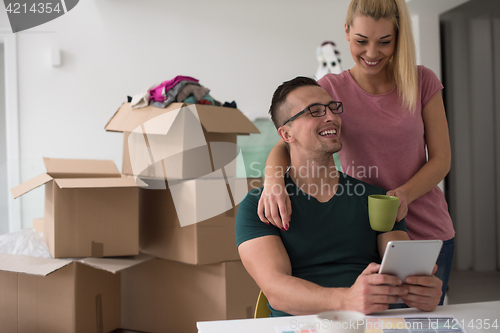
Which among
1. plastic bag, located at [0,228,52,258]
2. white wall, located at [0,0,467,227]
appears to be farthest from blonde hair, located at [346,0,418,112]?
white wall, located at [0,0,467,227]

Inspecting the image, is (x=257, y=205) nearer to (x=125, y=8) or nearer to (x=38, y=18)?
(x=125, y=8)

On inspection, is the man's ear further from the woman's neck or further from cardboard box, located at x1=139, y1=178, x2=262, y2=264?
cardboard box, located at x1=139, y1=178, x2=262, y2=264

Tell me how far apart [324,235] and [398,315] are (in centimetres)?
34

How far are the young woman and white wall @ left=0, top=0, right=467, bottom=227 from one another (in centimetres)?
222

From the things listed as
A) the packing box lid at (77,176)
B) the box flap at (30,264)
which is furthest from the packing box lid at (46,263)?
the packing box lid at (77,176)

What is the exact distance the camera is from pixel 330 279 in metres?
1.18

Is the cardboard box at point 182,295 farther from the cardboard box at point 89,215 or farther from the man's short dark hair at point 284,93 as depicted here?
the man's short dark hair at point 284,93

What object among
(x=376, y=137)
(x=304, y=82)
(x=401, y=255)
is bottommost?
(x=401, y=255)

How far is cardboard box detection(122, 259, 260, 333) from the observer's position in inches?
81.1

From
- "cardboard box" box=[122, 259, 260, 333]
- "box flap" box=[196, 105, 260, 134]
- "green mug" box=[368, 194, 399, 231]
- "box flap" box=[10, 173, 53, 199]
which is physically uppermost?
"box flap" box=[196, 105, 260, 134]

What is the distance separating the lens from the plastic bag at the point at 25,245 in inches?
81.0

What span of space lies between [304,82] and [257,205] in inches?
17.7

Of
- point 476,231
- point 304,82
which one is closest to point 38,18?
point 304,82

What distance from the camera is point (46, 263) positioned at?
6.22 feet
